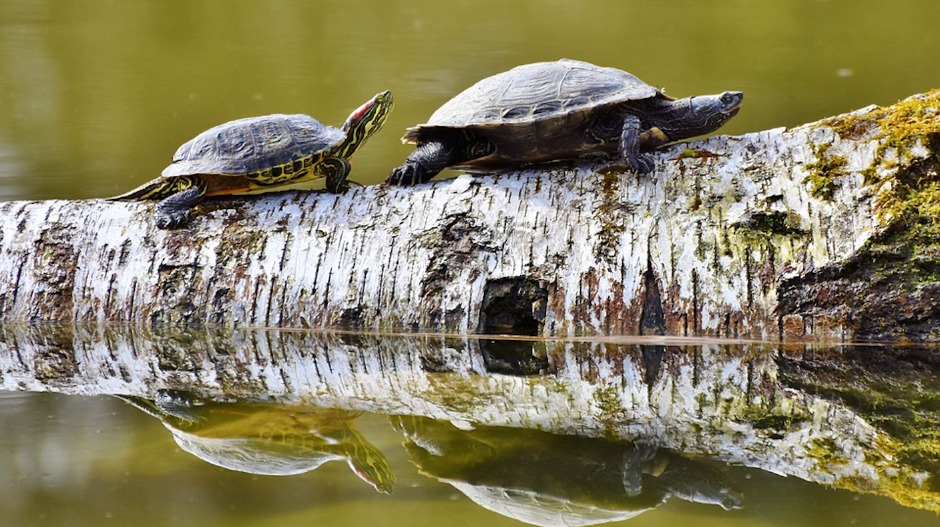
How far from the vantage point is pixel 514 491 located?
2580mm

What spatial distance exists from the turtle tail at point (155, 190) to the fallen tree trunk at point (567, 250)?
15 centimetres

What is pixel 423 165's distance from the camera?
16.0 ft

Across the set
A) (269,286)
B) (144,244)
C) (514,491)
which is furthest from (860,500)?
(144,244)

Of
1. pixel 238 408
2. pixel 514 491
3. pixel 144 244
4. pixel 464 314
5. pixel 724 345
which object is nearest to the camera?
pixel 514 491

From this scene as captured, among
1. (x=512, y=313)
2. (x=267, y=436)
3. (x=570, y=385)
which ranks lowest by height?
(x=267, y=436)

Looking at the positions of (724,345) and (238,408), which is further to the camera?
(724,345)

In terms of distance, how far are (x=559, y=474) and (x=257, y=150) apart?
292 centimetres

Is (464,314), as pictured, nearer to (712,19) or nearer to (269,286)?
(269,286)

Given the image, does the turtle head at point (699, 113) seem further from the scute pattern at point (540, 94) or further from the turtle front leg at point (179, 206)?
the turtle front leg at point (179, 206)

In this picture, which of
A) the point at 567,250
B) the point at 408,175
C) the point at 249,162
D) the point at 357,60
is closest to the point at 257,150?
the point at 249,162

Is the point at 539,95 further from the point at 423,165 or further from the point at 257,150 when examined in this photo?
the point at 257,150

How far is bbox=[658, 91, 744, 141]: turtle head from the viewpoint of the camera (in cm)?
478

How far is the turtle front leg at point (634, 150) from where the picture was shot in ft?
14.6

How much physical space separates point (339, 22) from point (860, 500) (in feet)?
39.3
